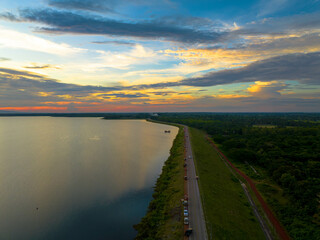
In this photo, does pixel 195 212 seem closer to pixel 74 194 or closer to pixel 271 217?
pixel 271 217

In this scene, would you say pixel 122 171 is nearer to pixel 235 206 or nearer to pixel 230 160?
pixel 235 206

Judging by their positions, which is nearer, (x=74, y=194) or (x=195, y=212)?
(x=195, y=212)

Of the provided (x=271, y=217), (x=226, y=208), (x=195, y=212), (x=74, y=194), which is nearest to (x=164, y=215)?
(x=195, y=212)

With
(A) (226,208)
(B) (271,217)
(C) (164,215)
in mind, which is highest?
(C) (164,215)

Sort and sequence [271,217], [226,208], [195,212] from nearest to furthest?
[195,212] → [271,217] → [226,208]

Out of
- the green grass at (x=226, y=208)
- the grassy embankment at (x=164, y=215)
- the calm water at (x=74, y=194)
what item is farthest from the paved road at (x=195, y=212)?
the calm water at (x=74, y=194)

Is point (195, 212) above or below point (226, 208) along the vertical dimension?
above

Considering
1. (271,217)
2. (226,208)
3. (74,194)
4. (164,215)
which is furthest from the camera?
(74,194)

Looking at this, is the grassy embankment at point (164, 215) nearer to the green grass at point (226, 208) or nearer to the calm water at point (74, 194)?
the calm water at point (74, 194)
